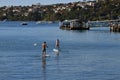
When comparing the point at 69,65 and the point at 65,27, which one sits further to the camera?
the point at 65,27

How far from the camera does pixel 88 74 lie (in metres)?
40.2

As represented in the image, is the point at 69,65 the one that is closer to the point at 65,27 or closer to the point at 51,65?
the point at 51,65

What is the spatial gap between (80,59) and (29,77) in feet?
47.0

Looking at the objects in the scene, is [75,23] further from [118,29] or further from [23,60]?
[23,60]

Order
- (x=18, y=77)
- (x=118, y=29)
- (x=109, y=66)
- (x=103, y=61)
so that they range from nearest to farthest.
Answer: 1. (x=18, y=77)
2. (x=109, y=66)
3. (x=103, y=61)
4. (x=118, y=29)

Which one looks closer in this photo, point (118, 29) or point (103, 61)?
point (103, 61)

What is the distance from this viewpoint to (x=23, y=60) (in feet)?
169

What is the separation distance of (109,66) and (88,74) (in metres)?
5.78

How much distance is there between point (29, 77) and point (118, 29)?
91629 mm

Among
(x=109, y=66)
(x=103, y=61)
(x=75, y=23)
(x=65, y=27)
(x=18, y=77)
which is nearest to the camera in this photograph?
(x=18, y=77)

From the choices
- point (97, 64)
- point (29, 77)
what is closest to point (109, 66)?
point (97, 64)

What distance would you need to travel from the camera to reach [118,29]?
423 ft

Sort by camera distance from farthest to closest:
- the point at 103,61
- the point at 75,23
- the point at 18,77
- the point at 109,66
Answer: the point at 75,23 → the point at 103,61 → the point at 109,66 → the point at 18,77

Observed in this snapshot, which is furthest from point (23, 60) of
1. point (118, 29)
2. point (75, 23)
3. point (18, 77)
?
point (75, 23)
